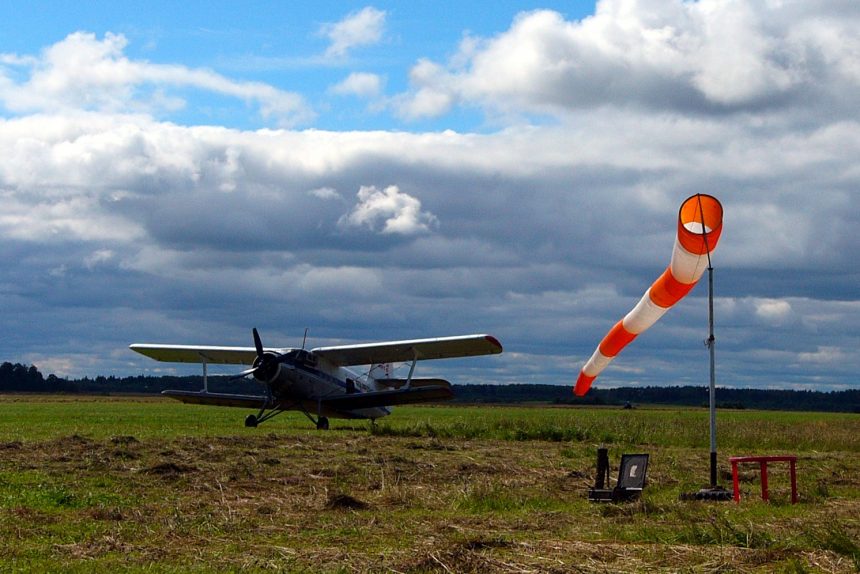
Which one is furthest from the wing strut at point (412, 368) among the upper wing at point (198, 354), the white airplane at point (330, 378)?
the upper wing at point (198, 354)

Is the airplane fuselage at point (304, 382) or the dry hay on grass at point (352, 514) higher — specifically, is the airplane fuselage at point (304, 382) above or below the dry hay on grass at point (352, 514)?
above

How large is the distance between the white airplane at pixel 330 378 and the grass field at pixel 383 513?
12296 mm

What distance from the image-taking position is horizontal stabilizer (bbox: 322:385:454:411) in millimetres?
33438

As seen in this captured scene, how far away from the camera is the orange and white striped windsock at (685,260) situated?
11.5m

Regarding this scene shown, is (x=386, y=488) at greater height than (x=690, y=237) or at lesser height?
lesser

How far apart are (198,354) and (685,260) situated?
100ft

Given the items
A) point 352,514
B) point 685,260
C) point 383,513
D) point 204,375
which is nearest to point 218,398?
point 204,375

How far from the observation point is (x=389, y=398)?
114 ft

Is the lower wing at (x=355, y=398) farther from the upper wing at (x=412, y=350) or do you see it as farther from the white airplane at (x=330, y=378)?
the upper wing at (x=412, y=350)

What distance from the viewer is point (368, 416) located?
1570 inches

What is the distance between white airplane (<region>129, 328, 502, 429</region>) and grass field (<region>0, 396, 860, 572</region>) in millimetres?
12296

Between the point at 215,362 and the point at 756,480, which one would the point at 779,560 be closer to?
the point at 756,480

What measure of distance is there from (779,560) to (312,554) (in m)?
3.81

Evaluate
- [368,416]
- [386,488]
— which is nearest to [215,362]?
[368,416]
